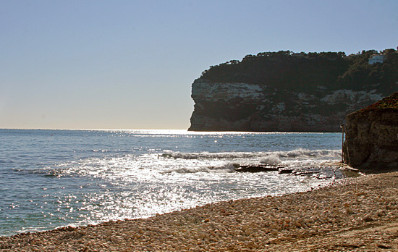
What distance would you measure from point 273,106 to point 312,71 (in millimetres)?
33073

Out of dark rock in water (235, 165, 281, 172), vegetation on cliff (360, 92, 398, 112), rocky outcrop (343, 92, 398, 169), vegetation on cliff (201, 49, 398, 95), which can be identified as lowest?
dark rock in water (235, 165, 281, 172)

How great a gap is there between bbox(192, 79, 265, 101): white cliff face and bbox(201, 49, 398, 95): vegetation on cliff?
4.07m

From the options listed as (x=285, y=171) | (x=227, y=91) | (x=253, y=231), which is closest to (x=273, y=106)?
(x=227, y=91)

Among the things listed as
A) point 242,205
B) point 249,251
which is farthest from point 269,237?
point 242,205

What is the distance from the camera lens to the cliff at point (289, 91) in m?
156

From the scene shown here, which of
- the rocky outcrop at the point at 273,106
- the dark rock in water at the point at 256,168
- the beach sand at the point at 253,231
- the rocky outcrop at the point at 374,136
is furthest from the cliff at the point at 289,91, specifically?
the beach sand at the point at 253,231

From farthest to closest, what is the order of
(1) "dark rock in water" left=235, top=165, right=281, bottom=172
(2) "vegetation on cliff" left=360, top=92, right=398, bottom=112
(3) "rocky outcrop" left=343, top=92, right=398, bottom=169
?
(1) "dark rock in water" left=235, top=165, right=281, bottom=172 < (2) "vegetation on cliff" left=360, top=92, right=398, bottom=112 < (3) "rocky outcrop" left=343, top=92, right=398, bottom=169

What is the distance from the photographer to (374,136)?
27.5m

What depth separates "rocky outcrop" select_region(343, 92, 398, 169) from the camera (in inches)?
1048

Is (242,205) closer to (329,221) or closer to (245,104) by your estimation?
(329,221)

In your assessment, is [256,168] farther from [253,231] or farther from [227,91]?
[227,91]

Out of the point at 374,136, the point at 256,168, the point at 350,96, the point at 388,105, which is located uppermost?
the point at 350,96

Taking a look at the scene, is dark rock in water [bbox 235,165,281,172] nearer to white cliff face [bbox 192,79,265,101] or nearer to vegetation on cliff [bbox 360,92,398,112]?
vegetation on cliff [bbox 360,92,398,112]

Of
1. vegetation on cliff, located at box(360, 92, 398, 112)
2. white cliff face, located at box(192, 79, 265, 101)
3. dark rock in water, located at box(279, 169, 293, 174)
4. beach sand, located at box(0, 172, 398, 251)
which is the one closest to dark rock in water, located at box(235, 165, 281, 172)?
dark rock in water, located at box(279, 169, 293, 174)
